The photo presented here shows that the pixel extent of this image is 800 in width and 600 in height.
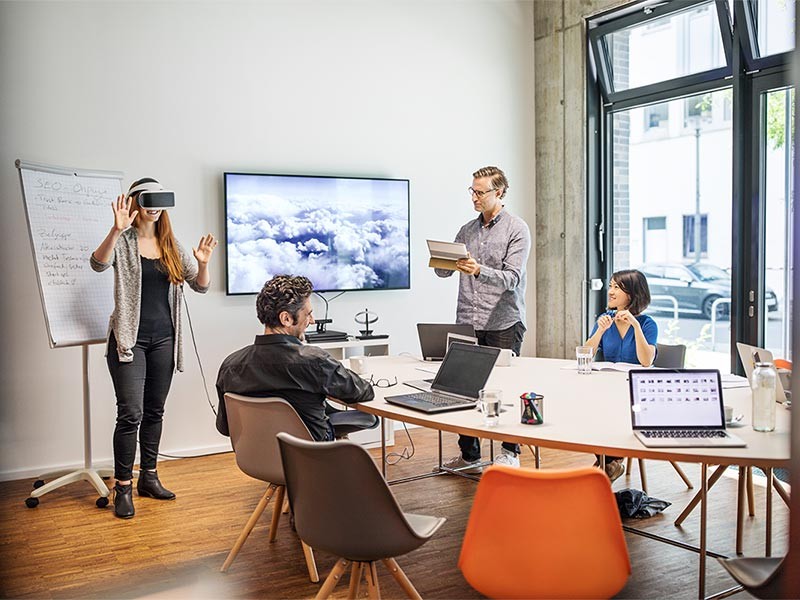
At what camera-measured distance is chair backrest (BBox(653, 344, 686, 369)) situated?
3.99m

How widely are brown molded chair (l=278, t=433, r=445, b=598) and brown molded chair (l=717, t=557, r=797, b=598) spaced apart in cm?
86

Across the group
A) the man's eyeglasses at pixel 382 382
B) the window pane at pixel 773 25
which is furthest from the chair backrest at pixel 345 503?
the window pane at pixel 773 25

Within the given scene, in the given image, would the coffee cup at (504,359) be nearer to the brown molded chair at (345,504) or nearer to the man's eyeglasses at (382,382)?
the man's eyeglasses at (382,382)

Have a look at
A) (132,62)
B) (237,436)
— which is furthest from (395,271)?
(237,436)

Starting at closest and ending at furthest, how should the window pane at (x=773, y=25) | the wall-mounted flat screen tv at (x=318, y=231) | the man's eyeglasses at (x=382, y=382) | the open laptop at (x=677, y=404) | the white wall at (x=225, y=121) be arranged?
1. the open laptop at (x=677, y=404)
2. the man's eyeglasses at (x=382, y=382)
3. the white wall at (x=225, y=121)
4. the window pane at (x=773, y=25)
5. the wall-mounted flat screen tv at (x=318, y=231)

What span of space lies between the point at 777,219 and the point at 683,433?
119 inches

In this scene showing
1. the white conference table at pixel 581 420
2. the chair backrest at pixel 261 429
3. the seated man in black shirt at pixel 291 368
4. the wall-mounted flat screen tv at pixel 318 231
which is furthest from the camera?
the wall-mounted flat screen tv at pixel 318 231

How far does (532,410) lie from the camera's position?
8.92 ft

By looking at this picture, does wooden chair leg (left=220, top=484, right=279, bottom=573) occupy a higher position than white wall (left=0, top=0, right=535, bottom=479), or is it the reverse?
white wall (left=0, top=0, right=535, bottom=479)

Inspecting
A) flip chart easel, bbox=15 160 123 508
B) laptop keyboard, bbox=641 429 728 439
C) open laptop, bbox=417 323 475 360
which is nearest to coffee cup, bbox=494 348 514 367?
open laptop, bbox=417 323 475 360

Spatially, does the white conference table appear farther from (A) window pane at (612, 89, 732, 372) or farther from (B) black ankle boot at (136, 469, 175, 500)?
(A) window pane at (612, 89, 732, 372)

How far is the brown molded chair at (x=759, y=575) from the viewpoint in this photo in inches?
77.7

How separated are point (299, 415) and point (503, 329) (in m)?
1.85

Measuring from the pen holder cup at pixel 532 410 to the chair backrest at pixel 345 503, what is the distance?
24.8 inches
